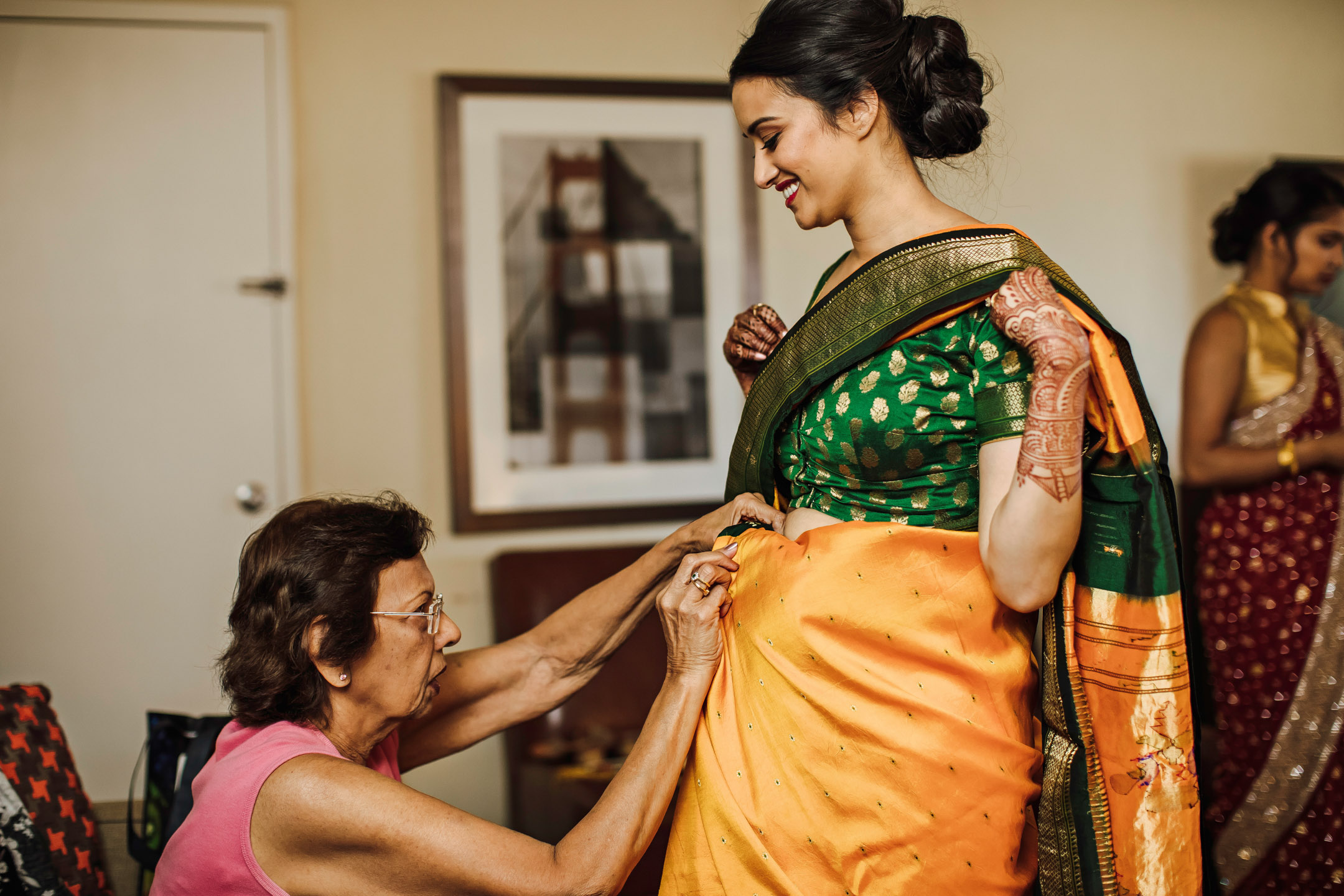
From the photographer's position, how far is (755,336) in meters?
1.37

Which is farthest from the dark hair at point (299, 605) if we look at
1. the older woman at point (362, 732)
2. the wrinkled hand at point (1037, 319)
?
the wrinkled hand at point (1037, 319)

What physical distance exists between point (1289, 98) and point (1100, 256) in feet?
2.79

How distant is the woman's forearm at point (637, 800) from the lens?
1.19 m

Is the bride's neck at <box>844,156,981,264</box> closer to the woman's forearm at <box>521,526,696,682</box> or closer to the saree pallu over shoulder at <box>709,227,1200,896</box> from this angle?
the saree pallu over shoulder at <box>709,227,1200,896</box>

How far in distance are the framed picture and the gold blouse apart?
1313 millimetres

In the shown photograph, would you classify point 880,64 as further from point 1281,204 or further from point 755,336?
point 1281,204

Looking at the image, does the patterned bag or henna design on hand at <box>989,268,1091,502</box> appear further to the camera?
the patterned bag

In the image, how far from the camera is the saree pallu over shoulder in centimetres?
105

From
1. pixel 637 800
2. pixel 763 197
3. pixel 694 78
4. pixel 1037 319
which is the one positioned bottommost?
pixel 637 800

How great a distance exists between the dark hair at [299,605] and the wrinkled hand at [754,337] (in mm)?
535

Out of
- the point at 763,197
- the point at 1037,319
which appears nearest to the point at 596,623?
the point at 1037,319

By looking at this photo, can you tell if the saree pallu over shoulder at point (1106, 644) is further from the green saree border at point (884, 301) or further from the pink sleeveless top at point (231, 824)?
the pink sleeveless top at point (231, 824)

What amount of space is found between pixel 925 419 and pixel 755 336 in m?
0.35

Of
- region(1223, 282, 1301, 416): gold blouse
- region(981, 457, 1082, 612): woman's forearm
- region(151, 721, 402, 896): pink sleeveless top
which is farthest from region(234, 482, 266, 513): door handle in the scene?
region(1223, 282, 1301, 416): gold blouse
